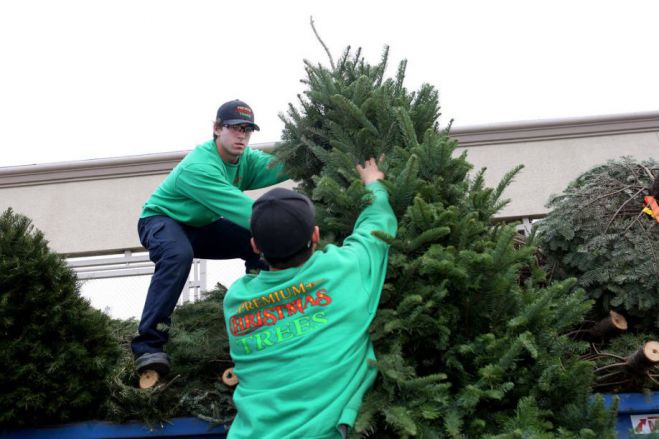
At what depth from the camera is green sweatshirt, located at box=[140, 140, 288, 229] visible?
4.10 meters

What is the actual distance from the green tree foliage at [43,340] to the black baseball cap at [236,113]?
141 cm

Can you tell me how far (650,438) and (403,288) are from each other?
110cm

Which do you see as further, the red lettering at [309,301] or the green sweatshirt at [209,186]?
the green sweatshirt at [209,186]

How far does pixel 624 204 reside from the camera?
4363mm

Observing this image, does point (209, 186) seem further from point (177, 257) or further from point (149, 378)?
point (149, 378)

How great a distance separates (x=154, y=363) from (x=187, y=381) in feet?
0.71

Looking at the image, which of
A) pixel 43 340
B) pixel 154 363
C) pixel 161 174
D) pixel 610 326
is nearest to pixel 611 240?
pixel 610 326

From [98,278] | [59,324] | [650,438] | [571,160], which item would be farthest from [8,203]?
[650,438]

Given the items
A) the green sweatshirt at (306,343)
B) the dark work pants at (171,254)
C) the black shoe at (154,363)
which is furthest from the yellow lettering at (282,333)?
the dark work pants at (171,254)

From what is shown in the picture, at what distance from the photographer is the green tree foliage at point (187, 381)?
142 inches

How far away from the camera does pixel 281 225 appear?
261cm

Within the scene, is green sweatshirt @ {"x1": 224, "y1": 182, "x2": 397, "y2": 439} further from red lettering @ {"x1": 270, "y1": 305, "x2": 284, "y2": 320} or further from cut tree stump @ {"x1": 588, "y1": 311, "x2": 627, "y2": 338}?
cut tree stump @ {"x1": 588, "y1": 311, "x2": 627, "y2": 338}

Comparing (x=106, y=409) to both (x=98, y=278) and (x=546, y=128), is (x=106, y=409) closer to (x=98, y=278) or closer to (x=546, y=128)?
(x=98, y=278)

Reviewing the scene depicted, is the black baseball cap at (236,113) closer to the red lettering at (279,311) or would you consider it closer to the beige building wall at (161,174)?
the red lettering at (279,311)
